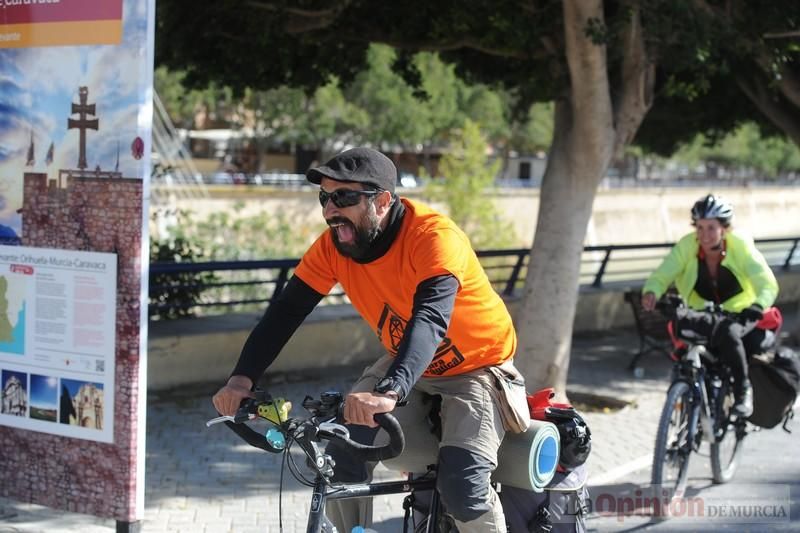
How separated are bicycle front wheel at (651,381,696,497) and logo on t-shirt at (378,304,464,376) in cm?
281

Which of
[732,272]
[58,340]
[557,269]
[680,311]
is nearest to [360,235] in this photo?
[58,340]

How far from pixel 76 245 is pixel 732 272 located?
4.03 metres

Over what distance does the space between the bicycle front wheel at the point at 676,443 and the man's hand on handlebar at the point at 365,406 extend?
11.4 feet

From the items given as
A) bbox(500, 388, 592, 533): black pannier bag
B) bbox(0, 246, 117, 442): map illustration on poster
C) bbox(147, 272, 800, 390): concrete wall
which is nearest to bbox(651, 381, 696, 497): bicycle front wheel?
bbox(500, 388, 592, 533): black pannier bag

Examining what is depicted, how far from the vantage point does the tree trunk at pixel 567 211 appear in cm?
888

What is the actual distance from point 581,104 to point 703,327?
2.70 m

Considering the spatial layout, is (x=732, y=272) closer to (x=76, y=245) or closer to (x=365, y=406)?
(x=76, y=245)

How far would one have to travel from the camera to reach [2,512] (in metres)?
6.16

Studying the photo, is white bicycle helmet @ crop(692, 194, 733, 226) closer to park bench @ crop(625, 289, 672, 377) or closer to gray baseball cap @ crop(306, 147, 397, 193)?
gray baseball cap @ crop(306, 147, 397, 193)

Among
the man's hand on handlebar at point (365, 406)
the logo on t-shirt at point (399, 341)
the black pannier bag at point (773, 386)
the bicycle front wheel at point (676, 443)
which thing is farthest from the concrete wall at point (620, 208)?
the man's hand on handlebar at point (365, 406)

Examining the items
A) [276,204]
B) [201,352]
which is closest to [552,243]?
[201,352]

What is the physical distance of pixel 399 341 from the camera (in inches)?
153

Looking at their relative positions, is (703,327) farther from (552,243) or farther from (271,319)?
(271,319)

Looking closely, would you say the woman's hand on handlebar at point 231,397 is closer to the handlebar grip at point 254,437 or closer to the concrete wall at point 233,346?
the handlebar grip at point 254,437
